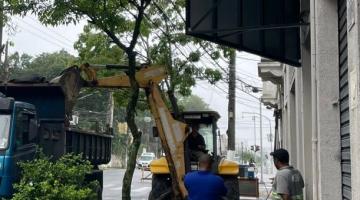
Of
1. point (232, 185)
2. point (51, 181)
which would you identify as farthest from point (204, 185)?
point (232, 185)

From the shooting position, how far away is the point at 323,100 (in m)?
6.77

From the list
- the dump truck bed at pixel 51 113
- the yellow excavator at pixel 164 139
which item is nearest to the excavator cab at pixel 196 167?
the yellow excavator at pixel 164 139

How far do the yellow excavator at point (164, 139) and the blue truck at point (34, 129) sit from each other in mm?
620

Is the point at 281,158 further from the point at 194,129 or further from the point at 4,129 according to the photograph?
the point at 4,129

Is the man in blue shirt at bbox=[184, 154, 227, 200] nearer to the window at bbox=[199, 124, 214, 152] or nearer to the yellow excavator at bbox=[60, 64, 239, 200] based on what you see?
the yellow excavator at bbox=[60, 64, 239, 200]

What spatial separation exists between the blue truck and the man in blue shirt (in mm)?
5165

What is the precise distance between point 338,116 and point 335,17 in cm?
115

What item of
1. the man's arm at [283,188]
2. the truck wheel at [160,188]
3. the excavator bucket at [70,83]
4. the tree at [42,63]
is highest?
the tree at [42,63]

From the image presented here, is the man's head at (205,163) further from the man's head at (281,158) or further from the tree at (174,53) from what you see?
the tree at (174,53)

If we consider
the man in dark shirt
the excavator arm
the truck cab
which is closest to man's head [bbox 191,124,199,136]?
the man in dark shirt

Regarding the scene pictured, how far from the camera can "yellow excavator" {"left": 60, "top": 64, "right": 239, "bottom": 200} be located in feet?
41.0

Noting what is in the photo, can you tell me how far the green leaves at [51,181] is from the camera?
10.6 meters

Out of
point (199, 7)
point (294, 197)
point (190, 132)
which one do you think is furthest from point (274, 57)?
point (294, 197)

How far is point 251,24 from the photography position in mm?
10227
